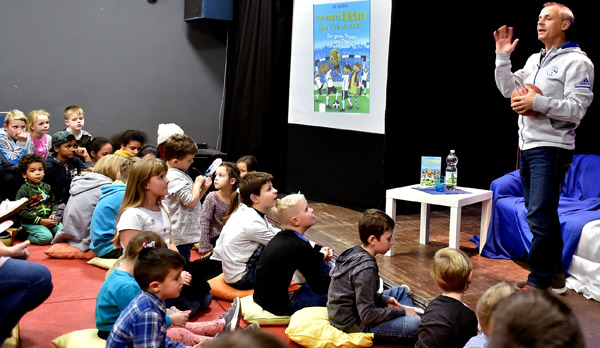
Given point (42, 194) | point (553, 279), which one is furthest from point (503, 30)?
point (42, 194)

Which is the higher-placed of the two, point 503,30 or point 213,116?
point 503,30

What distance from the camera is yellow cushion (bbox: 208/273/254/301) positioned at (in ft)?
11.9

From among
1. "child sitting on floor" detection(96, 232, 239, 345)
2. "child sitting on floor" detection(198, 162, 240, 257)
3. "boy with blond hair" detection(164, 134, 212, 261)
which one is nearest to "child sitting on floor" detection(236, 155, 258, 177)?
"child sitting on floor" detection(198, 162, 240, 257)

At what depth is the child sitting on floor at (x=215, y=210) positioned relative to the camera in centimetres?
439

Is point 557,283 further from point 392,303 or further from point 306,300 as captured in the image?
point 306,300

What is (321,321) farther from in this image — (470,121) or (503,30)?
(470,121)

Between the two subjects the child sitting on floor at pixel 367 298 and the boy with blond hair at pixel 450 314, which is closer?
the boy with blond hair at pixel 450 314

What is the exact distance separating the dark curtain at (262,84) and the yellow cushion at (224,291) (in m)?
3.57

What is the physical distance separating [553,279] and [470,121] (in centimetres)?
289

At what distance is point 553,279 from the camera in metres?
3.74

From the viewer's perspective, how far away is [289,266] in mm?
3164

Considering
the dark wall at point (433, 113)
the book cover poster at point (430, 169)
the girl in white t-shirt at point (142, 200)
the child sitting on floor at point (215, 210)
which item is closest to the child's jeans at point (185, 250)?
the child sitting on floor at point (215, 210)

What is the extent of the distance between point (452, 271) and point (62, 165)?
148 inches

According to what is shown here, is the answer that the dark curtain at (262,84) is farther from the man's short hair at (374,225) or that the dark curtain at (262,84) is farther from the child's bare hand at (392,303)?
the man's short hair at (374,225)
